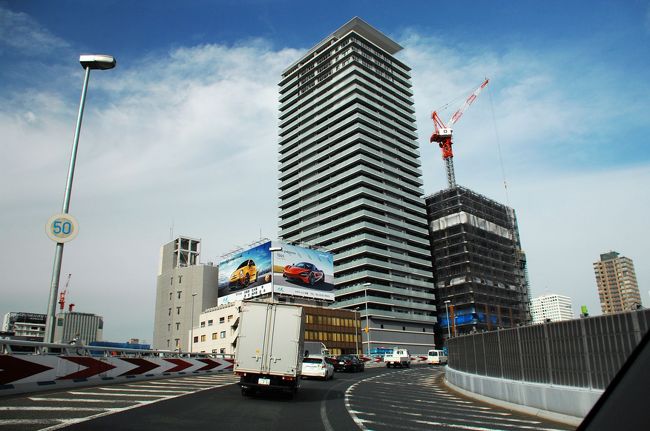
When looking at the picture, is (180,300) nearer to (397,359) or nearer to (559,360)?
(397,359)

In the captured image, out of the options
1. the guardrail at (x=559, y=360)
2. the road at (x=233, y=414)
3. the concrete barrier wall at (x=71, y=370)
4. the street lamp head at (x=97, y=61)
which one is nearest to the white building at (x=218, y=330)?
the concrete barrier wall at (x=71, y=370)

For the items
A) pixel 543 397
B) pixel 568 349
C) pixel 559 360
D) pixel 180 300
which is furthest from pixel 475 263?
pixel 568 349

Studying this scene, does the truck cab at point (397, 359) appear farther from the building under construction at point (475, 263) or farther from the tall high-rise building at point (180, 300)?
the tall high-rise building at point (180, 300)

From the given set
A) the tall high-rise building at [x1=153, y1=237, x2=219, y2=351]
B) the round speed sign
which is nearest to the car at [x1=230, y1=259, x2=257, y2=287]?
the tall high-rise building at [x1=153, y1=237, x2=219, y2=351]

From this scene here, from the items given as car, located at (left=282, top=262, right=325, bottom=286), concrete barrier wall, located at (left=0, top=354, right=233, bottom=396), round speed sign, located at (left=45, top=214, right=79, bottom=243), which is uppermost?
car, located at (left=282, top=262, right=325, bottom=286)

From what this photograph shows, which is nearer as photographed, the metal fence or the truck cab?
the metal fence

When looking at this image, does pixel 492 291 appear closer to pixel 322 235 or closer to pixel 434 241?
pixel 434 241

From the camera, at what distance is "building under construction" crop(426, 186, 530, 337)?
122875mm

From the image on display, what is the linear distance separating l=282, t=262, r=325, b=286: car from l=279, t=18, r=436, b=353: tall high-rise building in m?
13.5

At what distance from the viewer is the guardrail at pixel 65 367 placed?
1370 centimetres

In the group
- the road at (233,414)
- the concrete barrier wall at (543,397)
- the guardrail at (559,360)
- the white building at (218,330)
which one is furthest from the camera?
the white building at (218,330)

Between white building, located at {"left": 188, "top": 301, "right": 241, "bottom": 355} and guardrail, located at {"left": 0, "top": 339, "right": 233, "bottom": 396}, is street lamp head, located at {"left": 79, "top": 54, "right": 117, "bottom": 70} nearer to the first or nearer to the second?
guardrail, located at {"left": 0, "top": 339, "right": 233, "bottom": 396}

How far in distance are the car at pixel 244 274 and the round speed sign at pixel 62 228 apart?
87.4 metres

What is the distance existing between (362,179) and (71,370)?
4454 inches
